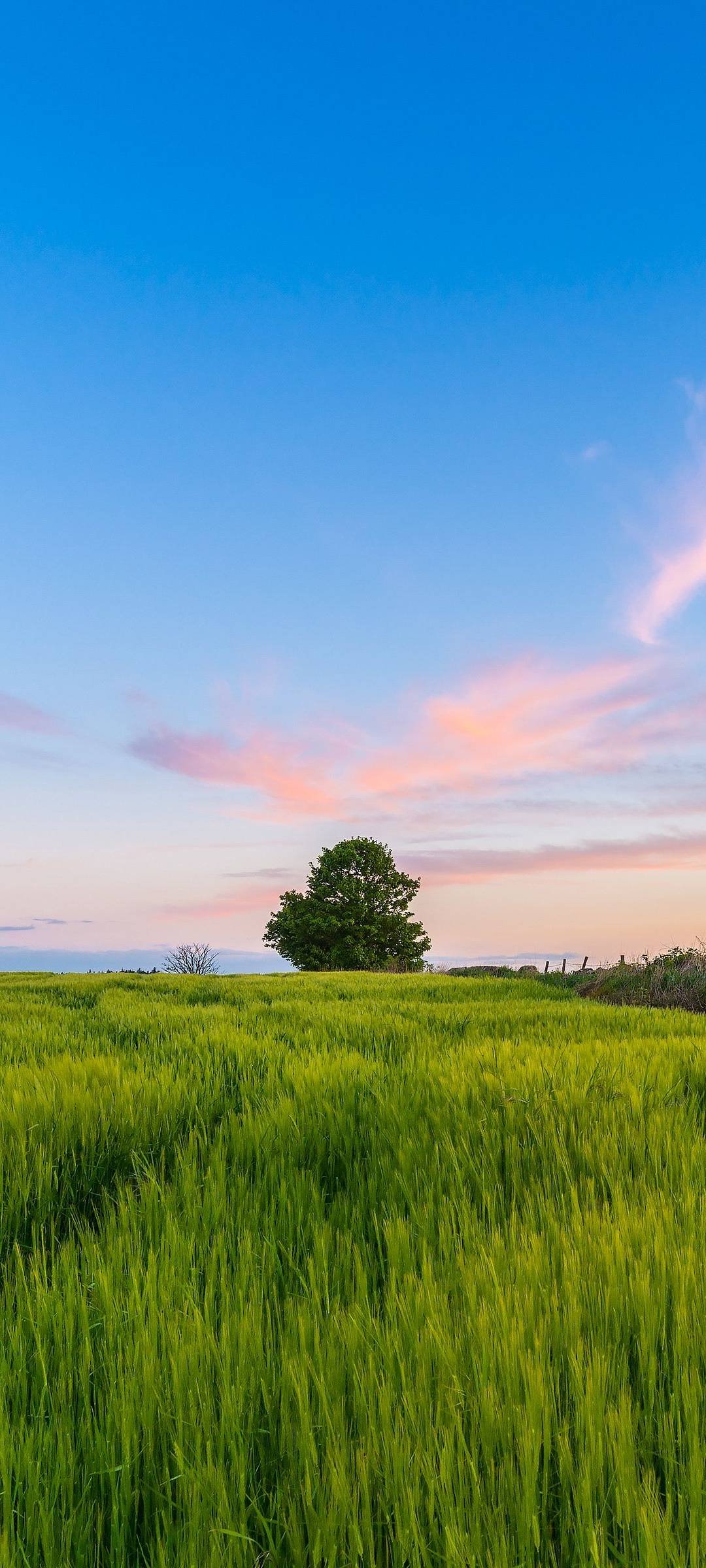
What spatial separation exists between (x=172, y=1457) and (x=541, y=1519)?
2.05 feet

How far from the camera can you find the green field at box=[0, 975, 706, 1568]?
116 cm

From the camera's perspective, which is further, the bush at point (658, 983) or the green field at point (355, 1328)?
the bush at point (658, 983)

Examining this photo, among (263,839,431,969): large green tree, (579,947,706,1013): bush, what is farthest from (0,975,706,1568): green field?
(263,839,431,969): large green tree

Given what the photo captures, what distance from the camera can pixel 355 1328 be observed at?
1.52m

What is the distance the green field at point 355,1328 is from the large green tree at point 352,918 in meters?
43.2

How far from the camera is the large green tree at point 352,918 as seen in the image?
155 feet

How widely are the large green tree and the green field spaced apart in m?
43.2

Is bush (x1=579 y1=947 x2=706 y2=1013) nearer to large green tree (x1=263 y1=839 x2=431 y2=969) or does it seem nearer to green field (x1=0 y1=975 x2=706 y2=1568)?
green field (x1=0 y1=975 x2=706 y2=1568)

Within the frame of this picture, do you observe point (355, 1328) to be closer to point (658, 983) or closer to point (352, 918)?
point (658, 983)

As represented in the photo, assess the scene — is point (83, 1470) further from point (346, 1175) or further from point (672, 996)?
point (672, 996)

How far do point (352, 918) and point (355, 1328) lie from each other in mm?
46754

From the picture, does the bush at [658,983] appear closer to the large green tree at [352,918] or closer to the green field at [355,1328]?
the green field at [355,1328]

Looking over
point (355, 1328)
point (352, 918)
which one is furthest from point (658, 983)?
point (352, 918)

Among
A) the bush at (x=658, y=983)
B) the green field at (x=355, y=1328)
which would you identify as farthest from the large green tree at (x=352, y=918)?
the green field at (x=355, y=1328)
